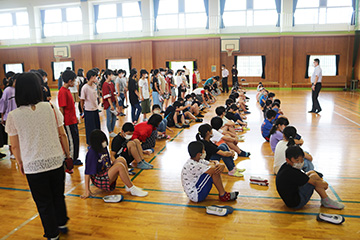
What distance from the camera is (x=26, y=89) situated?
2.61m

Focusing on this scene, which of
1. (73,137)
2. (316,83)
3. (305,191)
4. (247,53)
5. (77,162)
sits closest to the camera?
(305,191)

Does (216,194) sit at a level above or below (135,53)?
below

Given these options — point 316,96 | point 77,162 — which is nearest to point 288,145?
point 77,162

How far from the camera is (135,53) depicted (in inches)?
862

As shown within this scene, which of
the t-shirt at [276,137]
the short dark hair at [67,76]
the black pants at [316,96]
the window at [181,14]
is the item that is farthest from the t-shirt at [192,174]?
the window at [181,14]

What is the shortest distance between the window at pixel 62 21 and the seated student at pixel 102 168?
21333 millimetres

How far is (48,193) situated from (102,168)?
1252 millimetres

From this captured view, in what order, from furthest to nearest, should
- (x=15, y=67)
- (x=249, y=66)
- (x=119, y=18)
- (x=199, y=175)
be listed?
(x=15, y=67) < (x=119, y=18) < (x=249, y=66) < (x=199, y=175)

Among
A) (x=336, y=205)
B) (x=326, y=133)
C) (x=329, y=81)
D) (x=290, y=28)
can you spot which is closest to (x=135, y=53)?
(x=290, y=28)

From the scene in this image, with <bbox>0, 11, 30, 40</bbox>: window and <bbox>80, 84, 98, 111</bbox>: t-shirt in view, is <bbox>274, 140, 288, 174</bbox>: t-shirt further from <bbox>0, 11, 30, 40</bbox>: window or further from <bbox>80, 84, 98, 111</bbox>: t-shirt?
<bbox>0, 11, 30, 40</bbox>: window

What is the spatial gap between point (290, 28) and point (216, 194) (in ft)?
60.4

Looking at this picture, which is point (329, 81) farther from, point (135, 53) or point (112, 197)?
point (112, 197)

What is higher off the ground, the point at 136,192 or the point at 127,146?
the point at 127,146

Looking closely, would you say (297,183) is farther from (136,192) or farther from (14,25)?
(14,25)
